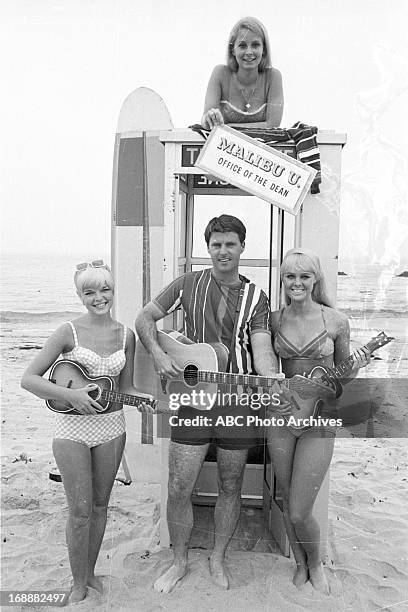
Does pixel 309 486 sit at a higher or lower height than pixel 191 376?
lower

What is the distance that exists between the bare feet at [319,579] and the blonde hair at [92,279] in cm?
117

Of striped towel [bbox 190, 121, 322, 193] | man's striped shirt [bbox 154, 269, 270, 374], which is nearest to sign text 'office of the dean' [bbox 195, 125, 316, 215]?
striped towel [bbox 190, 121, 322, 193]

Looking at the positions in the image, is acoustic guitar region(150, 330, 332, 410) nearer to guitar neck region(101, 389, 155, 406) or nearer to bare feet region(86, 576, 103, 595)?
guitar neck region(101, 389, 155, 406)

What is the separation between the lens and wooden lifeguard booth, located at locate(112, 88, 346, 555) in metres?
2.03

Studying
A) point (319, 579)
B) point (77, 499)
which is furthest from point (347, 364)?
point (77, 499)

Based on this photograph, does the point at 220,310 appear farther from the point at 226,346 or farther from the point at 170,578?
the point at 170,578

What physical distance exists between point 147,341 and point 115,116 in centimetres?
81

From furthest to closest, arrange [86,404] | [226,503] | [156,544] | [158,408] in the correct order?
1. [156,544]
2. [226,503]
3. [158,408]
4. [86,404]

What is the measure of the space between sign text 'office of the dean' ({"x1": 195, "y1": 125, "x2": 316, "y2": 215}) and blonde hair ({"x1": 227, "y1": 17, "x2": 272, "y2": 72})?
9.8 inches

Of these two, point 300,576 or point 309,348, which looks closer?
point 309,348

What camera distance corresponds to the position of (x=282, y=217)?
6.90 ft

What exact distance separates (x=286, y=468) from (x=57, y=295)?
Answer: 0.95m

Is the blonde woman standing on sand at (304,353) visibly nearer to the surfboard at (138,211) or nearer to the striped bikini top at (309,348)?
the striped bikini top at (309,348)

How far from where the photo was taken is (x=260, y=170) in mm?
1895
